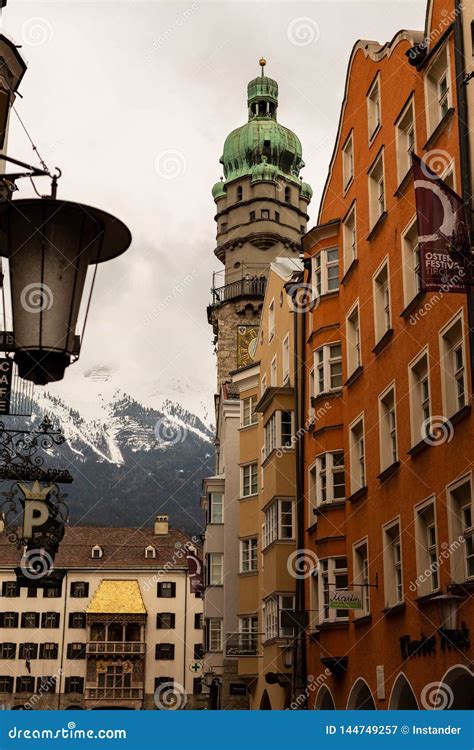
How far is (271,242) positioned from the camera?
8425 centimetres

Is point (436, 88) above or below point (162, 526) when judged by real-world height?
below

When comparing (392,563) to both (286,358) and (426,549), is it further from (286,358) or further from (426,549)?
(286,358)

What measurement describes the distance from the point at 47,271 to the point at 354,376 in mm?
23232

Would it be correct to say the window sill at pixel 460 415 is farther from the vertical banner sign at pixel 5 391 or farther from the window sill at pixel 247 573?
the window sill at pixel 247 573

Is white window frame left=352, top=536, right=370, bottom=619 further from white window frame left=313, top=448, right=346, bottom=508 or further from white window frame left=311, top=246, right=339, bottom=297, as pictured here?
white window frame left=311, top=246, right=339, bottom=297

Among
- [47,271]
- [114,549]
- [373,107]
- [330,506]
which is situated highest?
[373,107]

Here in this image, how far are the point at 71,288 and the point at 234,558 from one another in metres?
40.6

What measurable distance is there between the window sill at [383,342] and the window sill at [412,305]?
1095mm

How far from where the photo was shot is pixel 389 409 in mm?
25219

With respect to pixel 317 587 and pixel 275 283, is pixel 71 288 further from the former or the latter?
pixel 275 283

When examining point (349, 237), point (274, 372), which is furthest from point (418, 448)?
point (274, 372)

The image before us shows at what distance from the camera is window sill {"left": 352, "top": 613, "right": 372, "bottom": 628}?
25141mm

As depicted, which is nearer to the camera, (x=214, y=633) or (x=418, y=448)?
(x=418, y=448)

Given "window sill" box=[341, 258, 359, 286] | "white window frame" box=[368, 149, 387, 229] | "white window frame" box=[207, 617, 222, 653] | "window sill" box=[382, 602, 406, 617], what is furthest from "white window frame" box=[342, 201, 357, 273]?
"white window frame" box=[207, 617, 222, 653]
